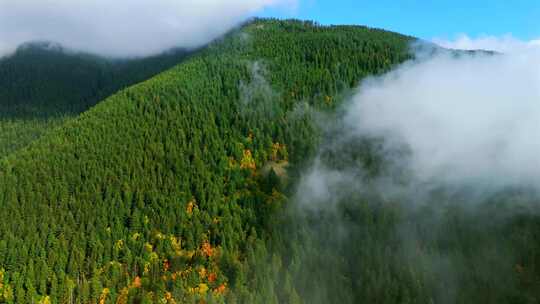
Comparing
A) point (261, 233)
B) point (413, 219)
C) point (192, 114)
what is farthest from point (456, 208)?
point (192, 114)

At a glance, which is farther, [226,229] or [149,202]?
[149,202]

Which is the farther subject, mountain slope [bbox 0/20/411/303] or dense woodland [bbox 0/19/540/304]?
dense woodland [bbox 0/19/540/304]

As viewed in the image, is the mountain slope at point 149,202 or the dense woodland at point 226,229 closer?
the mountain slope at point 149,202

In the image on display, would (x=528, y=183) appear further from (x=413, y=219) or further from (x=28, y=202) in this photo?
(x=28, y=202)

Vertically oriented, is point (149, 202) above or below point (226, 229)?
above
